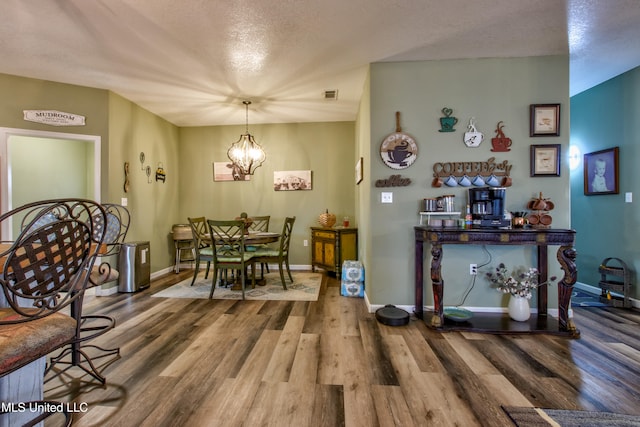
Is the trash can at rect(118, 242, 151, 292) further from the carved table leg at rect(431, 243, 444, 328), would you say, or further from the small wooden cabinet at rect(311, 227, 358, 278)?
the carved table leg at rect(431, 243, 444, 328)

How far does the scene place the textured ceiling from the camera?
2113mm

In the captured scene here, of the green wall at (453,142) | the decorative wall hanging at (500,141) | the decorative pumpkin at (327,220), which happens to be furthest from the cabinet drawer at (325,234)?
the decorative wall hanging at (500,141)

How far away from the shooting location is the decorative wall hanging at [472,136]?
279 centimetres

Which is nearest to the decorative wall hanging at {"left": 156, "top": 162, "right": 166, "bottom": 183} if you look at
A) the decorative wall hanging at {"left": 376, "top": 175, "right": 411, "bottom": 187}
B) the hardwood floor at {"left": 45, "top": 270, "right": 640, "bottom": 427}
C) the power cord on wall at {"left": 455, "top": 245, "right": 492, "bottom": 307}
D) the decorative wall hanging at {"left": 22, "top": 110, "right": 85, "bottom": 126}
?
the decorative wall hanging at {"left": 22, "top": 110, "right": 85, "bottom": 126}

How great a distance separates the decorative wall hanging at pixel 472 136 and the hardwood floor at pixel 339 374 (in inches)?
68.9

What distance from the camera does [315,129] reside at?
4.98 m

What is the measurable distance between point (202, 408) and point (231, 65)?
2951 millimetres

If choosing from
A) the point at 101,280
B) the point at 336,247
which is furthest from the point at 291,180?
the point at 101,280

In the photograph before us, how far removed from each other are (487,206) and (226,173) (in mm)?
4096

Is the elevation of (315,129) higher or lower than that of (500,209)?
higher

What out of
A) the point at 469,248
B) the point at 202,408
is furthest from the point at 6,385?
the point at 469,248

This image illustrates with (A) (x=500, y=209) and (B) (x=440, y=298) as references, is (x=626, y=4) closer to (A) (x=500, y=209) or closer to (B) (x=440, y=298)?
(A) (x=500, y=209)

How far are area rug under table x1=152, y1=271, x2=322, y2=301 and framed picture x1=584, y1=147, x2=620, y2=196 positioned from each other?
357cm

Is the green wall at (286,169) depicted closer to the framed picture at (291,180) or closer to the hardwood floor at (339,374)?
the framed picture at (291,180)
